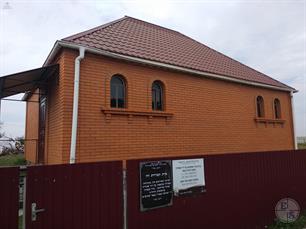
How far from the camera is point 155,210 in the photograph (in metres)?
4.70

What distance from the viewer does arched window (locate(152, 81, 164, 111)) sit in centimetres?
904

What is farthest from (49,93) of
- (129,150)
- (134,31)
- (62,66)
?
(134,31)

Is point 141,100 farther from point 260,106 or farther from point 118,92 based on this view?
point 260,106

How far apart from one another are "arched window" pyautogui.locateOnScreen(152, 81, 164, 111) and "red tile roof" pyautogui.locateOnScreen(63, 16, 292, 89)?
0.80 meters

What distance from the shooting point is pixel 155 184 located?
471cm

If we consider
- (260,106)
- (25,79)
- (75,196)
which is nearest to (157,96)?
(25,79)

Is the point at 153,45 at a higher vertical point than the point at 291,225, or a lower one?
higher

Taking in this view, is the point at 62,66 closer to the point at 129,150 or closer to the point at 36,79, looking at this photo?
the point at 36,79

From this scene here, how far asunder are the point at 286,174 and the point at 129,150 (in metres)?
4.27

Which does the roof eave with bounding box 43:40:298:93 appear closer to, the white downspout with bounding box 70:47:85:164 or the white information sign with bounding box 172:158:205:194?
the white downspout with bounding box 70:47:85:164

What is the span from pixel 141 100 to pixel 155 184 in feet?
13.6

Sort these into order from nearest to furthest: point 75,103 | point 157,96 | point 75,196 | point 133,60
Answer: point 75,196
point 75,103
point 133,60
point 157,96

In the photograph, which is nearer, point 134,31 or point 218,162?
point 218,162

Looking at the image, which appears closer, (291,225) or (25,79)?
(291,225)
